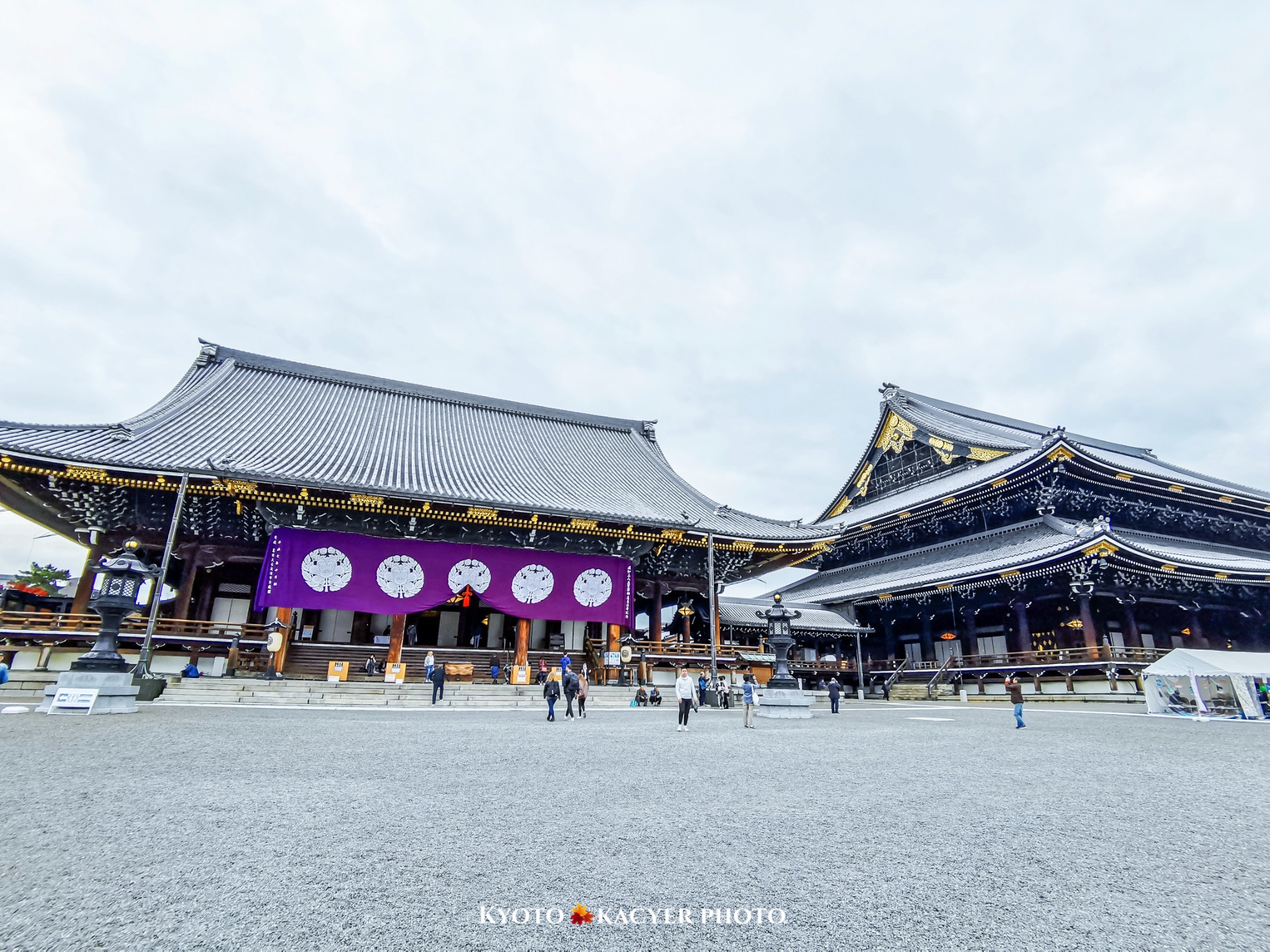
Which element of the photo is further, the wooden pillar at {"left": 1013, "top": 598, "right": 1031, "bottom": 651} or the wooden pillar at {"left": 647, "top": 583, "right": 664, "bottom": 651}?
the wooden pillar at {"left": 1013, "top": 598, "right": 1031, "bottom": 651}

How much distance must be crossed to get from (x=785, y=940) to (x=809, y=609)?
29.6 m

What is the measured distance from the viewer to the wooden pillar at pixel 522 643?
66.7ft

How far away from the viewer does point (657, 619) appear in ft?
75.9

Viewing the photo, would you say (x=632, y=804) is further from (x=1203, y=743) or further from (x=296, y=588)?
(x=296, y=588)

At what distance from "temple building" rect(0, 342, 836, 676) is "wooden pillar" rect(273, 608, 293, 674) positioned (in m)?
0.12

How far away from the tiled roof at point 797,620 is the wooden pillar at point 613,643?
24.9 feet

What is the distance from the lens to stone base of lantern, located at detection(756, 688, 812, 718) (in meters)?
14.8

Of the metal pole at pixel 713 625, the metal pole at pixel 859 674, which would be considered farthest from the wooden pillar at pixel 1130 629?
the metal pole at pixel 713 625

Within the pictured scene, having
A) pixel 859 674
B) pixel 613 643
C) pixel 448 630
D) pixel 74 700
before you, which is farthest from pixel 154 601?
pixel 859 674

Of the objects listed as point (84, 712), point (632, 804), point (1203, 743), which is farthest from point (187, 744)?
point (1203, 743)

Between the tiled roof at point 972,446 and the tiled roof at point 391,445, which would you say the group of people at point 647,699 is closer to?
the tiled roof at point 391,445

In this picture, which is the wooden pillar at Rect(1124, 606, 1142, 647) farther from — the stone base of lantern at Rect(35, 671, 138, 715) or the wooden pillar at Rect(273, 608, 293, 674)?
the stone base of lantern at Rect(35, 671, 138, 715)

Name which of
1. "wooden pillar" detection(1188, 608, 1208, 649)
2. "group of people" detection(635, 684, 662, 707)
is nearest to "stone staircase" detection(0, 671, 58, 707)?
"group of people" detection(635, 684, 662, 707)

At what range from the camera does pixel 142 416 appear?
2127cm
